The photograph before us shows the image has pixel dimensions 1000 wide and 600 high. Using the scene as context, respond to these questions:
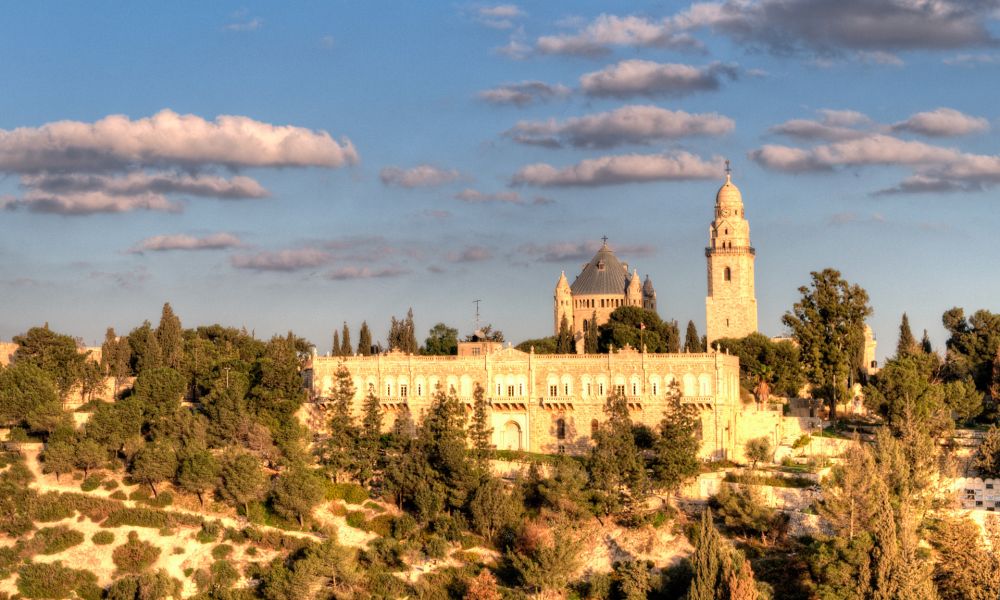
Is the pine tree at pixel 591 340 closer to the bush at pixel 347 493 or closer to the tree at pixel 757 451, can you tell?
the tree at pixel 757 451

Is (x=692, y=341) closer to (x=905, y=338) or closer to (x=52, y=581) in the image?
(x=905, y=338)

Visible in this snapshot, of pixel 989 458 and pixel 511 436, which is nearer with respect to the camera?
pixel 989 458

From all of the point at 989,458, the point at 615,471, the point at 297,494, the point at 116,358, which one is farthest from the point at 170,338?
the point at 989,458

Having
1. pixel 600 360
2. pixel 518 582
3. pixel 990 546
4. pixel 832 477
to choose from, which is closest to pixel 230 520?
pixel 518 582

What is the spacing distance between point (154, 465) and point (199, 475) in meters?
2.42

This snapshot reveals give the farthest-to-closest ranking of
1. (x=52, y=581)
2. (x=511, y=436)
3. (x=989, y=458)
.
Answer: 1. (x=511, y=436)
2. (x=989, y=458)
3. (x=52, y=581)

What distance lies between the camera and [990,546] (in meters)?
62.5

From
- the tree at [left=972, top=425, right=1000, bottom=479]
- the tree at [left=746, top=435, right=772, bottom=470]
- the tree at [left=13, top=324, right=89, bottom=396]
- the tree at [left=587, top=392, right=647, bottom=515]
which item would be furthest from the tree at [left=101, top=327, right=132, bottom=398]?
the tree at [left=972, top=425, right=1000, bottom=479]

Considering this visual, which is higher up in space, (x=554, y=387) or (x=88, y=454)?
(x=554, y=387)

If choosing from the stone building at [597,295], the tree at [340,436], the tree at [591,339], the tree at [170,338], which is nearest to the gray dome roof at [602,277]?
the stone building at [597,295]

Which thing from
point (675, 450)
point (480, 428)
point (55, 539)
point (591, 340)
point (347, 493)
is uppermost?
point (591, 340)

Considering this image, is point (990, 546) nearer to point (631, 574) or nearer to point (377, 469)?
point (631, 574)

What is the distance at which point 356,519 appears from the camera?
71188mm

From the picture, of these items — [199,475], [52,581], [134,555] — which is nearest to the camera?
[52,581]
